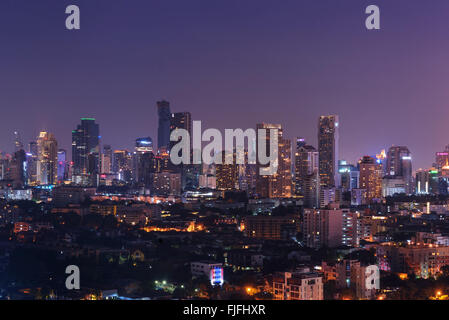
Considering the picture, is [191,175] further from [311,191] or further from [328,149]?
[311,191]

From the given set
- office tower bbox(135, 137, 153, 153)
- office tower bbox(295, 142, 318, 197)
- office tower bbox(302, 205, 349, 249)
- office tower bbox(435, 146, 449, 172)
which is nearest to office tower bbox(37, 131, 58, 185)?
office tower bbox(135, 137, 153, 153)

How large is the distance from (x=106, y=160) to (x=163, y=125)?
356 centimetres

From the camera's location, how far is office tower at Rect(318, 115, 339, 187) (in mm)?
26047

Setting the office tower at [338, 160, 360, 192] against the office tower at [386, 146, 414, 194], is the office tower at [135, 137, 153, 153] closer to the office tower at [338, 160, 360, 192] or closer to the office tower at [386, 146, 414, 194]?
the office tower at [338, 160, 360, 192]

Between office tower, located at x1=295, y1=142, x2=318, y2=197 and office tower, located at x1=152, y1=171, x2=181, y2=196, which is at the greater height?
office tower, located at x1=295, y1=142, x2=318, y2=197

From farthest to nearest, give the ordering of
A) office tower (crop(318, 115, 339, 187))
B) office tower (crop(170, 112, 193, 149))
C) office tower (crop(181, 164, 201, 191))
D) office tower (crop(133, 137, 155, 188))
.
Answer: office tower (crop(170, 112, 193, 149)) < office tower (crop(181, 164, 201, 191)) < office tower (crop(133, 137, 155, 188)) < office tower (crop(318, 115, 339, 187))

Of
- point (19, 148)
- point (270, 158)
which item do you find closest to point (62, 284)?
point (270, 158)

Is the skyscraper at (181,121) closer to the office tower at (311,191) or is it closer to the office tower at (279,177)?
the office tower at (279,177)

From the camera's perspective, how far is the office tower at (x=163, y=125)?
3122 centimetres

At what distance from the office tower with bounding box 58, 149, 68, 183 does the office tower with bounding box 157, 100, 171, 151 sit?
4657 millimetres

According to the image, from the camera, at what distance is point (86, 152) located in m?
29.2

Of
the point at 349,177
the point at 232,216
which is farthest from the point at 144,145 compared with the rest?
the point at 232,216

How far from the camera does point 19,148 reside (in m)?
26.2
